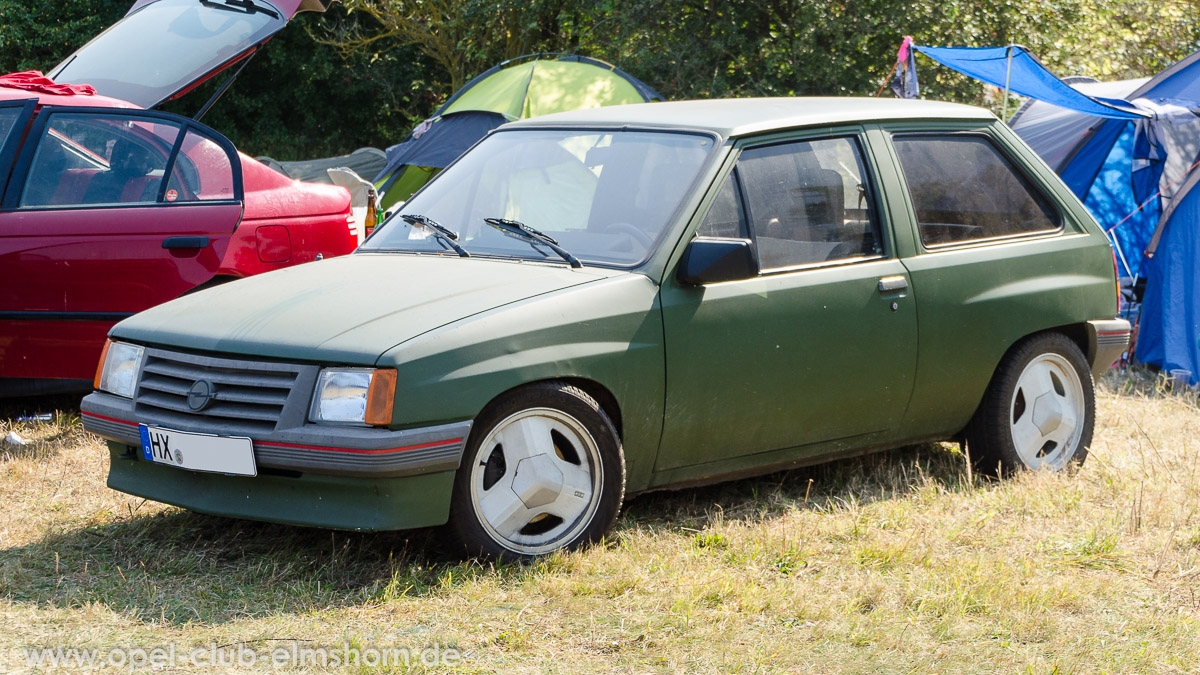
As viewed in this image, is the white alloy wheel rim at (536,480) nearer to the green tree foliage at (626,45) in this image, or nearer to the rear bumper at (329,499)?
the rear bumper at (329,499)

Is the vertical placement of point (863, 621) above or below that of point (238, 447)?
below

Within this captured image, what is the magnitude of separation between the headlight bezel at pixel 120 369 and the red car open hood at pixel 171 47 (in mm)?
2936

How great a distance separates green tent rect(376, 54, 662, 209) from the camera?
12117 mm

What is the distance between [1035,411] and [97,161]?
14.0ft

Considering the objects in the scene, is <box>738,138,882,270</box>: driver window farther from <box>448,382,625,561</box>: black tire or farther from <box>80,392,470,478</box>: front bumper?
<box>80,392,470,478</box>: front bumper

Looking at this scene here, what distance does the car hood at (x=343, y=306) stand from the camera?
368 centimetres

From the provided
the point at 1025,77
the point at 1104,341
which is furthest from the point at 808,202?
the point at 1025,77

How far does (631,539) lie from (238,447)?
135cm

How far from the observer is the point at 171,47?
702 cm

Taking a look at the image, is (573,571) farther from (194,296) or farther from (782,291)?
(194,296)

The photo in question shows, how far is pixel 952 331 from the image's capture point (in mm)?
4812

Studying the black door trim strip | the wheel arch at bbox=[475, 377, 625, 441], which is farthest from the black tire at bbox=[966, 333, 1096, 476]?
the black door trim strip

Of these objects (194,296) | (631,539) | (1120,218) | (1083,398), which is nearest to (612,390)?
(631,539)

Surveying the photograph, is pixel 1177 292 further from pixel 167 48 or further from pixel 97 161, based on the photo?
pixel 97 161
